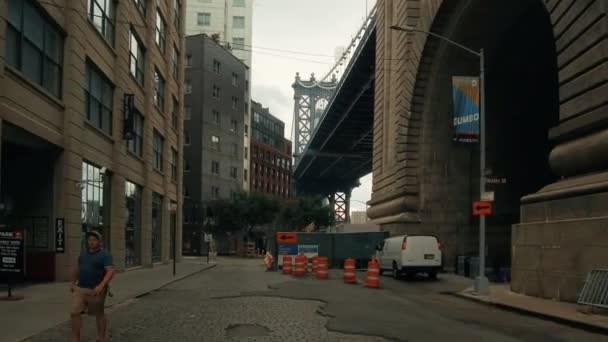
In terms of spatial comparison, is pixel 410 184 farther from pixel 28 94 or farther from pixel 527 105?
pixel 28 94

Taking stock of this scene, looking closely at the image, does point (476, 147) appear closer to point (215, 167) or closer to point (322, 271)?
point (322, 271)

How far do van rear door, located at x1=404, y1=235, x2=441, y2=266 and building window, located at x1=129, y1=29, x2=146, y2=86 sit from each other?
16036mm

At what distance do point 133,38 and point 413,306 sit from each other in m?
22.7

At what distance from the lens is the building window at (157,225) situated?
1622 inches

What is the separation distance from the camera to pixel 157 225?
42.9 metres

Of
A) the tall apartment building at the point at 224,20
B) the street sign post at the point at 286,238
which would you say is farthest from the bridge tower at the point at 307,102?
the street sign post at the point at 286,238

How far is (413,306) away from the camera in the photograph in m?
16.3

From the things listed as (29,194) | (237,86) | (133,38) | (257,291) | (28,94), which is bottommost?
(257,291)

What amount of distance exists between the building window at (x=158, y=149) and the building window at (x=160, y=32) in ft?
18.0

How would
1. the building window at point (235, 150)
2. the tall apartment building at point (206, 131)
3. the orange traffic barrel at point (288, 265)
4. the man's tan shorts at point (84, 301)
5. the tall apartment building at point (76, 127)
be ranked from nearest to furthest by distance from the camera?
the man's tan shorts at point (84, 301), the tall apartment building at point (76, 127), the orange traffic barrel at point (288, 265), the tall apartment building at point (206, 131), the building window at point (235, 150)

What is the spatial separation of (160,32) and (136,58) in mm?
7659

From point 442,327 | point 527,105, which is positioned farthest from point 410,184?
point 442,327

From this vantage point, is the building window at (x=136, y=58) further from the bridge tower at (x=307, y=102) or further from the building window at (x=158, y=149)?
the bridge tower at (x=307, y=102)

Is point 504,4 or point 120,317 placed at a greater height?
point 504,4
